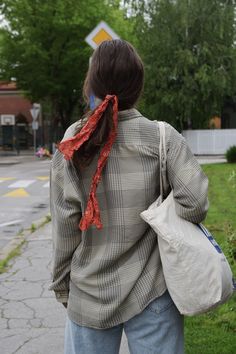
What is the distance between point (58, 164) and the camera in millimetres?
2043

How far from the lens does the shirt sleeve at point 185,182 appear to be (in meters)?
1.91

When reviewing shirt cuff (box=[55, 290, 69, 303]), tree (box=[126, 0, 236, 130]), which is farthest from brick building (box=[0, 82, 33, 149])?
shirt cuff (box=[55, 290, 69, 303])

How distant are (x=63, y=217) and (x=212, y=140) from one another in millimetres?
32291

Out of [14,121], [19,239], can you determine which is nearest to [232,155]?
A: [19,239]

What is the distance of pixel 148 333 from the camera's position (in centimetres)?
198

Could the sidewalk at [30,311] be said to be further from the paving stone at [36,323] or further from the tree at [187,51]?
the tree at [187,51]

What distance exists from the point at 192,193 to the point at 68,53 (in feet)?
113

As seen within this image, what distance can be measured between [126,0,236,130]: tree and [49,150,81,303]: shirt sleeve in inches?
1155

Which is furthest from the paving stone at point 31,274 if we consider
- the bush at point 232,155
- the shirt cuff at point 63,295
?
the bush at point 232,155

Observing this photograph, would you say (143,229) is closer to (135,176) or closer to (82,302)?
(135,176)

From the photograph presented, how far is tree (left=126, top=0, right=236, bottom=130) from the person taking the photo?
31297 mm

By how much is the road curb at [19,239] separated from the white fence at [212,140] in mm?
24458

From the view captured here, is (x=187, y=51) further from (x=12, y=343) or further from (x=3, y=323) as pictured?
(x=12, y=343)

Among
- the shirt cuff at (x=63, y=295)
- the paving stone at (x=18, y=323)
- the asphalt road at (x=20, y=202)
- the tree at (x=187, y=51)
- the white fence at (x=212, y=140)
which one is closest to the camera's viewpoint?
the shirt cuff at (x=63, y=295)
